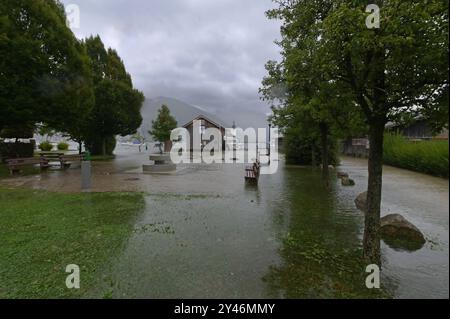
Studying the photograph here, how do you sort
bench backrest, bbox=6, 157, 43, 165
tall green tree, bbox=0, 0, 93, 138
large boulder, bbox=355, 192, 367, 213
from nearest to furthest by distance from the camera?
1. large boulder, bbox=355, 192, 367, 213
2. tall green tree, bbox=0, 0, 93, 138
3. bench backrest, bbox=6, 157, 43, 165

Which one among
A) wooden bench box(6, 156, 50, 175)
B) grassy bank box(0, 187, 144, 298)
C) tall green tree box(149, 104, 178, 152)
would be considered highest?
tall green tree box(149, 104, 178, 152)

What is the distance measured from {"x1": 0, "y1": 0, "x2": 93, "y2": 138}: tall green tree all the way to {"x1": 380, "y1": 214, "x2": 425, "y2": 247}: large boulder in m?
16.4

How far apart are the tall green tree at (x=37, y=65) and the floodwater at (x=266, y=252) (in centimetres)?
1009

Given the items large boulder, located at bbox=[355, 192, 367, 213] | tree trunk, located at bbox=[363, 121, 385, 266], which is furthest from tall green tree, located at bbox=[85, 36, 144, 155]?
tree trunk, located at bbox=[363, 121, 385, 266]

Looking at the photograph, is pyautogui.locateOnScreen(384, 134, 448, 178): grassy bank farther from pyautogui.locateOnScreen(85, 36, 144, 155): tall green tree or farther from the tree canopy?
the tree canopy

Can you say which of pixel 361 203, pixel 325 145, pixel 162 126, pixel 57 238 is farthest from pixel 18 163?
pixel 162 126

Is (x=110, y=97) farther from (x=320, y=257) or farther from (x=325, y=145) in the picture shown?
(x=320, y=257)

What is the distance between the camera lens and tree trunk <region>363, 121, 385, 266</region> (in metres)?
3.86

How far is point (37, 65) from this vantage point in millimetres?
13430

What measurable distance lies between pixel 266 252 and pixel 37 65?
1544 centimetres

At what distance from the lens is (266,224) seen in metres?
6.05

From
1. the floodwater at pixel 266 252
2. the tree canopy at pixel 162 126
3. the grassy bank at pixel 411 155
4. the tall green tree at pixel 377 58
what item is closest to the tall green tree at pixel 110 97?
the tree canopy at pixel 162 126
